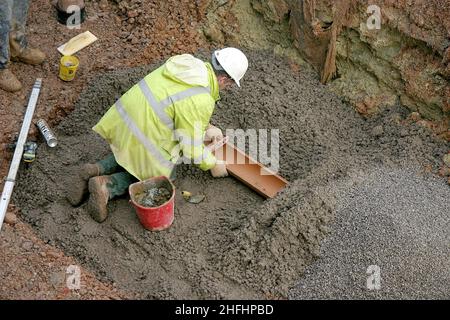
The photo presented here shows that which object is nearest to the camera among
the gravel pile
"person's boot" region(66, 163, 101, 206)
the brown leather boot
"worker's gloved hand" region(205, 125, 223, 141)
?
the gravel pile

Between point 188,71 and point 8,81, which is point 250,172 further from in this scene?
point 8,81

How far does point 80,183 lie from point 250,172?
1.53 metres

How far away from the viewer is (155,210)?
16.5 ft

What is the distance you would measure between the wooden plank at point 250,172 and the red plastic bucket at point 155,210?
0.84 metres

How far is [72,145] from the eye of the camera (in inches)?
237

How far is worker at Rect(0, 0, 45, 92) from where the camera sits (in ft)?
18.9

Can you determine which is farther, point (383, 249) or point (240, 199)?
point (240, 199)

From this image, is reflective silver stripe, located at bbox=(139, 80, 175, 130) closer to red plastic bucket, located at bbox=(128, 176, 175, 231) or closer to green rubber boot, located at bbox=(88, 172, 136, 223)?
red plastic bucket, located at bbox=(128, 176, 175, 231)

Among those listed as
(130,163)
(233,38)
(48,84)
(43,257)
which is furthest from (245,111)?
(43,257)

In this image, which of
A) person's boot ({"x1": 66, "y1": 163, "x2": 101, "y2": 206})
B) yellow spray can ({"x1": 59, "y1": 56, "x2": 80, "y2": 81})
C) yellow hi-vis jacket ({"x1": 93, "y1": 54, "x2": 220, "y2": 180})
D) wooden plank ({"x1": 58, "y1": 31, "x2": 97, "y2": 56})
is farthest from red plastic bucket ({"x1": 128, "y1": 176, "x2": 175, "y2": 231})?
wooden plank ({"x1": 58, "y1": 31, "x2": 97, "y2": 56})

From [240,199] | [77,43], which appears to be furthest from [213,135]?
[77,43]

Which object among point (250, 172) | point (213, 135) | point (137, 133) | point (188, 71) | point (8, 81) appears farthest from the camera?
point (8, 81)

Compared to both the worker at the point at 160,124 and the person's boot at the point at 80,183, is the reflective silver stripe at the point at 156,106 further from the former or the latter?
the person's boot at the point at 80,183

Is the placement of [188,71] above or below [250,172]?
above
